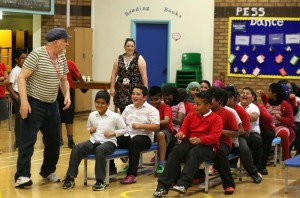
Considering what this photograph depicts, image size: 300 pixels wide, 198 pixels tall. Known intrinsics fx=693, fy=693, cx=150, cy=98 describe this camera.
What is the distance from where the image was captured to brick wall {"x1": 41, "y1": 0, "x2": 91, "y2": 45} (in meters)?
17.6

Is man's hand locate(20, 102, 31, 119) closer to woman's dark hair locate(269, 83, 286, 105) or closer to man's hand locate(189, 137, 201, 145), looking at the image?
man's hand locate(189, 137, 201, 145)

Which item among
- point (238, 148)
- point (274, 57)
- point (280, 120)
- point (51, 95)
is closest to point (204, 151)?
point (238, 148)

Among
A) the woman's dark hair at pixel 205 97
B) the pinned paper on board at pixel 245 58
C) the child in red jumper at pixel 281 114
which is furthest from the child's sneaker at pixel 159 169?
the pinned paper on board at pixel 245 58

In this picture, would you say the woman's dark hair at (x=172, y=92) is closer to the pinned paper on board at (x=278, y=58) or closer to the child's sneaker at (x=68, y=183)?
the child's sneaker at (x=68, y=183)

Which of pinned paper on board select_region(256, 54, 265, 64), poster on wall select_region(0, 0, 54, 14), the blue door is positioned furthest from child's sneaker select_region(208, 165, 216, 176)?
the blue door

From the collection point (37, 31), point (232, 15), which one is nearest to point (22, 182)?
point (232, 15)

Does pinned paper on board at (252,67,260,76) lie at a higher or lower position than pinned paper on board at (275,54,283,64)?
lower

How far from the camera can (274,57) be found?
1644 centimetres

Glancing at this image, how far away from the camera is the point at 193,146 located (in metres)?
8.08

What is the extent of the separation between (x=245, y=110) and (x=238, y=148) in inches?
23.9

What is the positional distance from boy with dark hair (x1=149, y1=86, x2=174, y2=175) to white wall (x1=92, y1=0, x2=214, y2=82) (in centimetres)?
775

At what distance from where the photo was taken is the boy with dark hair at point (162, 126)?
932 cm

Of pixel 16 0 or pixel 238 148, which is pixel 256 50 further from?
pixel 238 148

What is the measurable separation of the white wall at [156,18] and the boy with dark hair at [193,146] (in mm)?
9029
